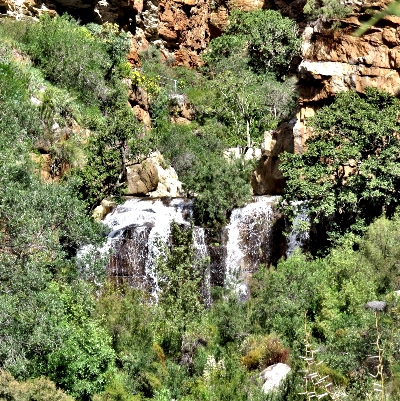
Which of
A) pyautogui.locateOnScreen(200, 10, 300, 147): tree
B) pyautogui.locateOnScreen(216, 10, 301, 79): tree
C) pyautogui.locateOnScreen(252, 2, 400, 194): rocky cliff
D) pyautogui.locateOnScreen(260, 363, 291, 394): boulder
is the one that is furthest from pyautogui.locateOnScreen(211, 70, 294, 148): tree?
pyautogui.locateOnScreen(260, 363, 291, 394): boulder

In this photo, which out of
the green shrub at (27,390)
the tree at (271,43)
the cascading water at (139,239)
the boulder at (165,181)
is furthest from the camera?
the tree at (271,43)

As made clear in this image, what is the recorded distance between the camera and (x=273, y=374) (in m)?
11.0

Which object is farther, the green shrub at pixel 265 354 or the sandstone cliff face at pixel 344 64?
the sandstone cliff face at pixel 344 64

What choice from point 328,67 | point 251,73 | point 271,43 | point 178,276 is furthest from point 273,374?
point 271,43

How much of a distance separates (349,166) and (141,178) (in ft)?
30.6

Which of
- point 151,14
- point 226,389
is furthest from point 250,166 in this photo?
point 151,14

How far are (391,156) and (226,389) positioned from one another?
9.89 metres

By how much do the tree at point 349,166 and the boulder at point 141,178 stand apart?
24.1ft

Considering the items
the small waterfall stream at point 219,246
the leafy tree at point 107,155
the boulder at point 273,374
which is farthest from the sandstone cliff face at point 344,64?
the boulder at point 273,374

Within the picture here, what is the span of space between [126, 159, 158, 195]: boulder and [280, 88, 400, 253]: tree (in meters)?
7.36

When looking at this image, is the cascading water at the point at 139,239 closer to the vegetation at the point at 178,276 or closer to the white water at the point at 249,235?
the vegetation at the point at 178,276

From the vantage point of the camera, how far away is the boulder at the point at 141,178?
23.5 m

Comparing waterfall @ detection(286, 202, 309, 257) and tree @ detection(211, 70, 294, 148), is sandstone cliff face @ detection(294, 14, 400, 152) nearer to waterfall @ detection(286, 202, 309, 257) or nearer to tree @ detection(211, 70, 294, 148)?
waterfall @ detection(286, 202, 309, 257)

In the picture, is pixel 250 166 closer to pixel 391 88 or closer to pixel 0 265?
Answer: pixel 391 88
